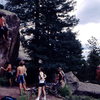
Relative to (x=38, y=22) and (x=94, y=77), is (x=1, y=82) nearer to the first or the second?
(x=38, y=22)

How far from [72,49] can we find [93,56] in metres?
6.26

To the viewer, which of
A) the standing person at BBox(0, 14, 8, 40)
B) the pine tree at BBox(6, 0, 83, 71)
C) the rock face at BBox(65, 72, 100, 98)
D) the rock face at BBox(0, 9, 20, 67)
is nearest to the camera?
the standing person at BBox(0, 14, 8, 40)

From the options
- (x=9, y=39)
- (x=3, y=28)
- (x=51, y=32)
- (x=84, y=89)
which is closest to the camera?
(x=3, y=28)

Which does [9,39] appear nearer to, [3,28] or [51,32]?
[3,28]

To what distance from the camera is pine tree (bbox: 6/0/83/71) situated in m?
25.2

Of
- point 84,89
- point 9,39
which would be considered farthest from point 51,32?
point 84,89

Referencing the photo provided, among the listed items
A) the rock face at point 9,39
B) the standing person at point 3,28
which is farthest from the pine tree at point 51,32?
the standing person at point 3,28

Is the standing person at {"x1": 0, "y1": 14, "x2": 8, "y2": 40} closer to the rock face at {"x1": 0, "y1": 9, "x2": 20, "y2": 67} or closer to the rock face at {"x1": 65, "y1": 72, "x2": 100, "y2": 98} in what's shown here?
the rock face at {"x1": 0, "y1": 9, "x2": 20, "y2": 67}

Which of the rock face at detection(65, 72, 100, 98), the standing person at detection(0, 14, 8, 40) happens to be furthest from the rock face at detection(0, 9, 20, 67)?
the rock face at detection(65, 72, 100, 98)

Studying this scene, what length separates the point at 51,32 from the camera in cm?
2573

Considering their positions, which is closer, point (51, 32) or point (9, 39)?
point (9, 39)

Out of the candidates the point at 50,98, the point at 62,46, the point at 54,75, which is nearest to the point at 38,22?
the point at 62,46

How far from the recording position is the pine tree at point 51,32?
82.6 ft

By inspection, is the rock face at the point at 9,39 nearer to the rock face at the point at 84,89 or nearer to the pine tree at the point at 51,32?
the pine tree at the point at 51,32
